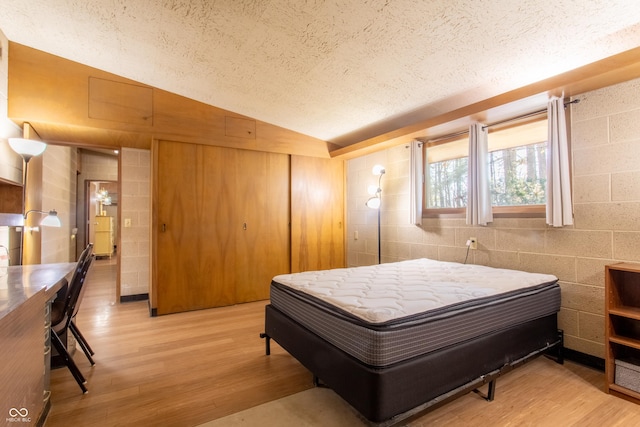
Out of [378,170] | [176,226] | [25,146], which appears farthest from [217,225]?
[378,170]

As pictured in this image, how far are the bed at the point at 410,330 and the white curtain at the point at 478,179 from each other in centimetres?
60

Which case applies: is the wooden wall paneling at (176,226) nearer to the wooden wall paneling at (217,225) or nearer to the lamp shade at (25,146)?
the wooden wall paneling at (217,225)

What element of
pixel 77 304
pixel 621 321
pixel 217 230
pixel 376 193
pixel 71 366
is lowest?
pixel 71 366

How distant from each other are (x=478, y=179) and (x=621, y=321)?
1413mm

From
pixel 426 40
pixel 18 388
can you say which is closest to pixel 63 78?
pixel 18 388

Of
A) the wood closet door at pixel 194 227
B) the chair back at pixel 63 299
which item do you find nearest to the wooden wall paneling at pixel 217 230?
the wood closet door at pixel 194 227

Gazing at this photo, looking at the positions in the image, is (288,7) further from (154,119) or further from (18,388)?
(18,388)

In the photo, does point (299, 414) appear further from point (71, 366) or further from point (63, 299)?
point (63, 299)

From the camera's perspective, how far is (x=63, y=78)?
2922 millimetres

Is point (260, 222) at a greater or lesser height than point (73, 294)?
greater

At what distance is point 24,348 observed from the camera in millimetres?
1250

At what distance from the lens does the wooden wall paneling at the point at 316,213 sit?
427 cm

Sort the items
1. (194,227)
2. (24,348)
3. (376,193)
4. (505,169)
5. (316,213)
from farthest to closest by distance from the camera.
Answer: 1. (316,213)
2. (376,193)
3. (194,227)
4. (505,169)
5. (24,348)

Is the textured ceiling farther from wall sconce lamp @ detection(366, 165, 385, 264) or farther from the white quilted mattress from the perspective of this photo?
the white quilted mattress
